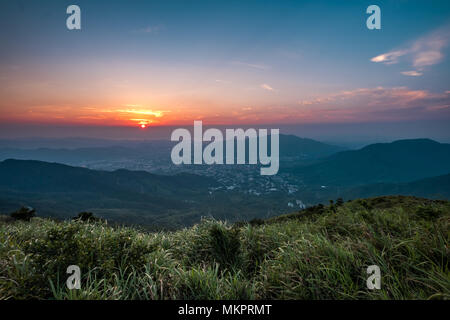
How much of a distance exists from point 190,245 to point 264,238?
2169 mm

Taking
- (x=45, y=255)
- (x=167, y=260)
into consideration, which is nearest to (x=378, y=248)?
(x=167, y=260)

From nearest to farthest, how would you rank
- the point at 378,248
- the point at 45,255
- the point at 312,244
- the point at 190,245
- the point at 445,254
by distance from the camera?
the point at 445,254, the point at 45,255, the point at 378,248, the point at 312,244, the point at 190,245

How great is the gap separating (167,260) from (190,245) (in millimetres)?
1265

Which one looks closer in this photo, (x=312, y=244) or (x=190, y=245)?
(x=312, y=244)

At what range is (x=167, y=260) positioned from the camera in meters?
4.72

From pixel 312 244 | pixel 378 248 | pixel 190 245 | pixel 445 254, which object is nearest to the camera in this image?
pixel 445 254
